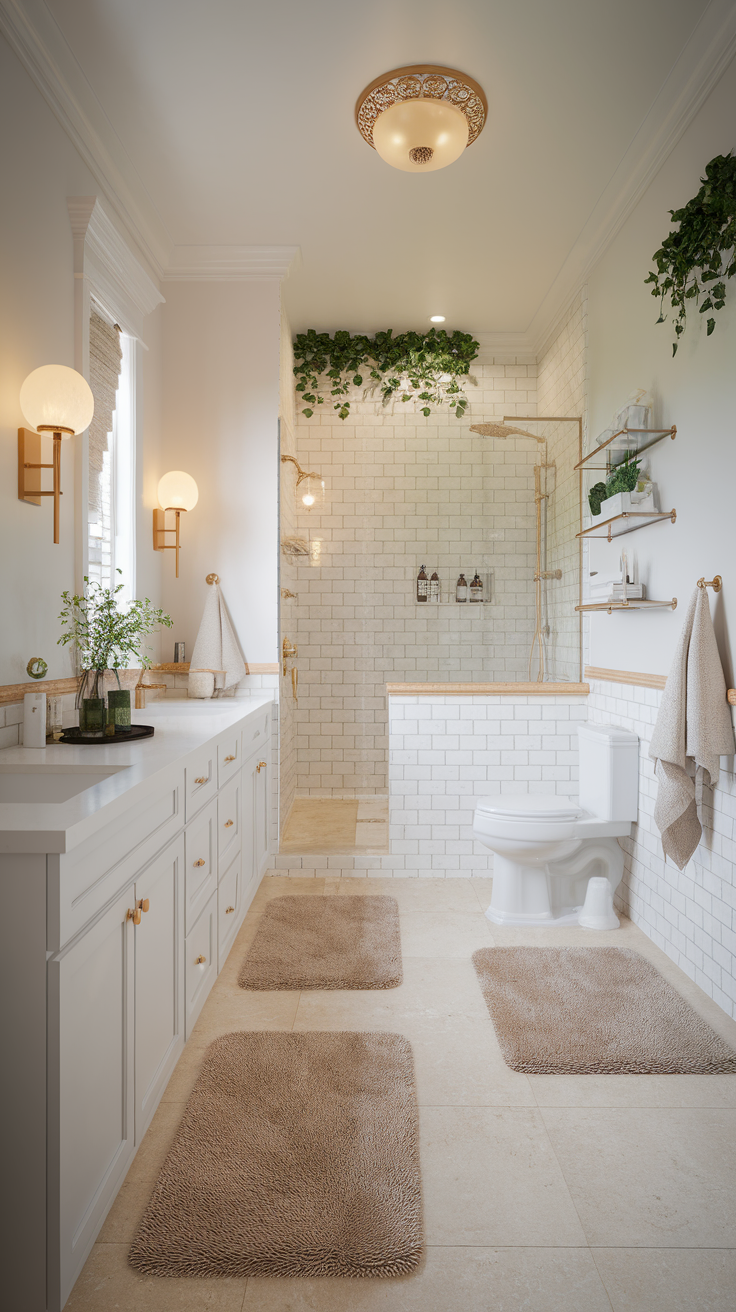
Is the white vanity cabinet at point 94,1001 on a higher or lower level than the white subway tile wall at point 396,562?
lower

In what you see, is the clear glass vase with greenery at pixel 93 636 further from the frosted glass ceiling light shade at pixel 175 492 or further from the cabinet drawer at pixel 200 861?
the frosted glass ceiling light shade at pixel 175 492

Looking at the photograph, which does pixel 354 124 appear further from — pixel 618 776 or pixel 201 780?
pixel 618 776

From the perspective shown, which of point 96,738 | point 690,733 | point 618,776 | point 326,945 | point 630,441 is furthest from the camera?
point 618,776

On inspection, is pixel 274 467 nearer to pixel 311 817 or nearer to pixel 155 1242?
pixel 311 817

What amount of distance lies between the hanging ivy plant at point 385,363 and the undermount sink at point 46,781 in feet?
11.0

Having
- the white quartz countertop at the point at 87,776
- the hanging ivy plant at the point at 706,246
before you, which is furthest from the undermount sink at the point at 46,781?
the hanging ivy plant at the point at 706,246

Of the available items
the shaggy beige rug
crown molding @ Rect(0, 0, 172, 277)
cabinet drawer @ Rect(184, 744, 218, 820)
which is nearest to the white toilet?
the shaggy beige rug

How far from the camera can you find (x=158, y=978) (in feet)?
6.11

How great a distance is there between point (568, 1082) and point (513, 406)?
153 inches

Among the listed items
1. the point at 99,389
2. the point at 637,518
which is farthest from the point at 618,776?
the point at 99,389

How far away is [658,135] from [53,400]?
235cm

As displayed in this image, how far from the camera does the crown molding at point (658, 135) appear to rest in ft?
7.90

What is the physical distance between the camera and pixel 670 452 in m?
2.91

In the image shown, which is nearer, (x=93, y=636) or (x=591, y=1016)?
(x=591, y=1016)
